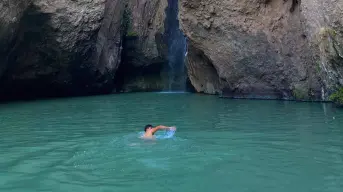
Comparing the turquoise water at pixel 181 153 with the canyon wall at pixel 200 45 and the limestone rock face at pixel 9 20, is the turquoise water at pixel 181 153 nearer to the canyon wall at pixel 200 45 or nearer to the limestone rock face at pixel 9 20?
the canyon wall at pixel 200 45

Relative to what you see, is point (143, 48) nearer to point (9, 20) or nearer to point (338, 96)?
point (9, 20)

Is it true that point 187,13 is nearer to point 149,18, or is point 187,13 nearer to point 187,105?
point 187,105

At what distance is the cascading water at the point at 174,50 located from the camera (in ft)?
101

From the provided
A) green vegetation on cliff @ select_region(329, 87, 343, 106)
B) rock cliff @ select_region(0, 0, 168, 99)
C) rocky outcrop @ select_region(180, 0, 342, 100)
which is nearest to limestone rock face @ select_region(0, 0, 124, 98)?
rock cliff @ select_region(0, 0, 168, 99)

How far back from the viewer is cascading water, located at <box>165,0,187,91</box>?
3086 cm

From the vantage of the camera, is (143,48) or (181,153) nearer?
(181,153)

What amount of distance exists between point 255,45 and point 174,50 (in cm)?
1095

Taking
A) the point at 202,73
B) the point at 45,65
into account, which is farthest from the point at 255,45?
the point at 45,65

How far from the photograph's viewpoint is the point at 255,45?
20938 millimetres

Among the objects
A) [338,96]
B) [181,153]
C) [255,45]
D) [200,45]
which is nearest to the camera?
[181,153]

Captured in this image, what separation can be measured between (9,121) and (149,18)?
54.2 ft

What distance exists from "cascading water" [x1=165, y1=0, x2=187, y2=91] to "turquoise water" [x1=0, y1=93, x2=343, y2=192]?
610 inches

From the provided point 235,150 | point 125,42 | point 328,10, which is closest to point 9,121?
point 235,150

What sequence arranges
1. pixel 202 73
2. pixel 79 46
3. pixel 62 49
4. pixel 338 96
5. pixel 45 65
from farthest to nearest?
pixel 202 73 → pixel 45 65 → pixel 79 46 → pixel 62 49 → pixel 338 96
